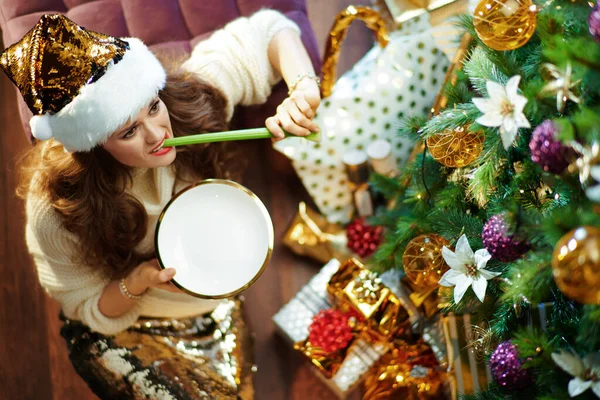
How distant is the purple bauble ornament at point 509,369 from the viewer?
845 mm

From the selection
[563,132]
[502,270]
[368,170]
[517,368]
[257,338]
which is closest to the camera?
[563,132]

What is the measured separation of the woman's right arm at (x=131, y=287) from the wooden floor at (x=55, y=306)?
0.42 m

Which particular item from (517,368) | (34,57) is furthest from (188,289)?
(517,368)

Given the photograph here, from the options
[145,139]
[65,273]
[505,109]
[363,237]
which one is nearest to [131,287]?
[65,273]

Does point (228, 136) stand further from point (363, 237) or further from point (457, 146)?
point (363, 237)

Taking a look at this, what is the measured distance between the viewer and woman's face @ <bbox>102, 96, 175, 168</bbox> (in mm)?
981

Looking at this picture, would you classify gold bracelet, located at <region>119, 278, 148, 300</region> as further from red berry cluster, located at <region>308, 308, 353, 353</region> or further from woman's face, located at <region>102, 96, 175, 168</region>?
red berry cluster, located at <region>308, 308, 353, 353</region>

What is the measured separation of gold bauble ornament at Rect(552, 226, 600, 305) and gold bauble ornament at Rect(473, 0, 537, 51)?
1.02ft

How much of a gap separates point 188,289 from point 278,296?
2.02 feet

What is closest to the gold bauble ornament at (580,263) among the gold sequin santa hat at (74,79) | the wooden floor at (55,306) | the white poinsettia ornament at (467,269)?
the white poinsettia ornament at (467,269)

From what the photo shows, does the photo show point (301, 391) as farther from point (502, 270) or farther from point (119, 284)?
point (502, 270)

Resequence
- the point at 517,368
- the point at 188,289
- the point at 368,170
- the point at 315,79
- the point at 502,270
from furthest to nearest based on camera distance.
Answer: the point at 368,170 → the point at 315,79 → the point at 188,289 → the point at 502,270 → the point at 517,368

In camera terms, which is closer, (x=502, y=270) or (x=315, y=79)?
(x=502, y=270)

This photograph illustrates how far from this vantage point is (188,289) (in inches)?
42.1
